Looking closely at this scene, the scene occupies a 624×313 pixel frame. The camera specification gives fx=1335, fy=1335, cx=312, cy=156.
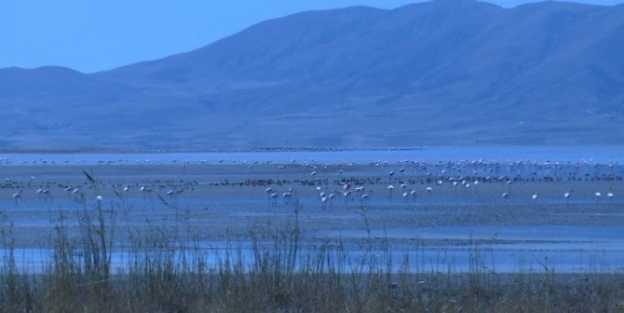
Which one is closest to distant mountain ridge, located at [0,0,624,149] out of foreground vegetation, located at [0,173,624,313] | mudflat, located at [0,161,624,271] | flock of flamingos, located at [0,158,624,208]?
flock of flamingos, located at [0,158,624,208]

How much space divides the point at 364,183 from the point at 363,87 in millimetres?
95009

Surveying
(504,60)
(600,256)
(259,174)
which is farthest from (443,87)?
(600,256)

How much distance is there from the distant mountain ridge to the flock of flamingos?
42.6 m

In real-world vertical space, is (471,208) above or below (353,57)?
below

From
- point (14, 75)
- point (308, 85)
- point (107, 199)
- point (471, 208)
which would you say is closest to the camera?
point (471, 208)

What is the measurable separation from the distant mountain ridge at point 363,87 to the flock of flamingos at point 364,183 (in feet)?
140

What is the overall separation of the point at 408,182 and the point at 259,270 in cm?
2297

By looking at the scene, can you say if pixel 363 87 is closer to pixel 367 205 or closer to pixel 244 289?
pixel 367 205

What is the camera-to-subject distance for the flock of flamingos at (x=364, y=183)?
29.0 meters

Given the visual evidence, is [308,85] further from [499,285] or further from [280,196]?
[499,285]

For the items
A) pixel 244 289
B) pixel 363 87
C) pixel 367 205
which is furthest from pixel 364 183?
pixel 363 87

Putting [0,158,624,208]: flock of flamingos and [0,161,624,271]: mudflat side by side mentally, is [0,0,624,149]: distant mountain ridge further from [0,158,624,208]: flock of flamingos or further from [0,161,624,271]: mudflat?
[0,161,624,271]: mudflat

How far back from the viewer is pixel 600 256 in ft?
53.9

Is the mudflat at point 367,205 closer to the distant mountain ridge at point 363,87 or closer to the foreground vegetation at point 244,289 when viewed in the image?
the foreground vegetation at point 244,289
